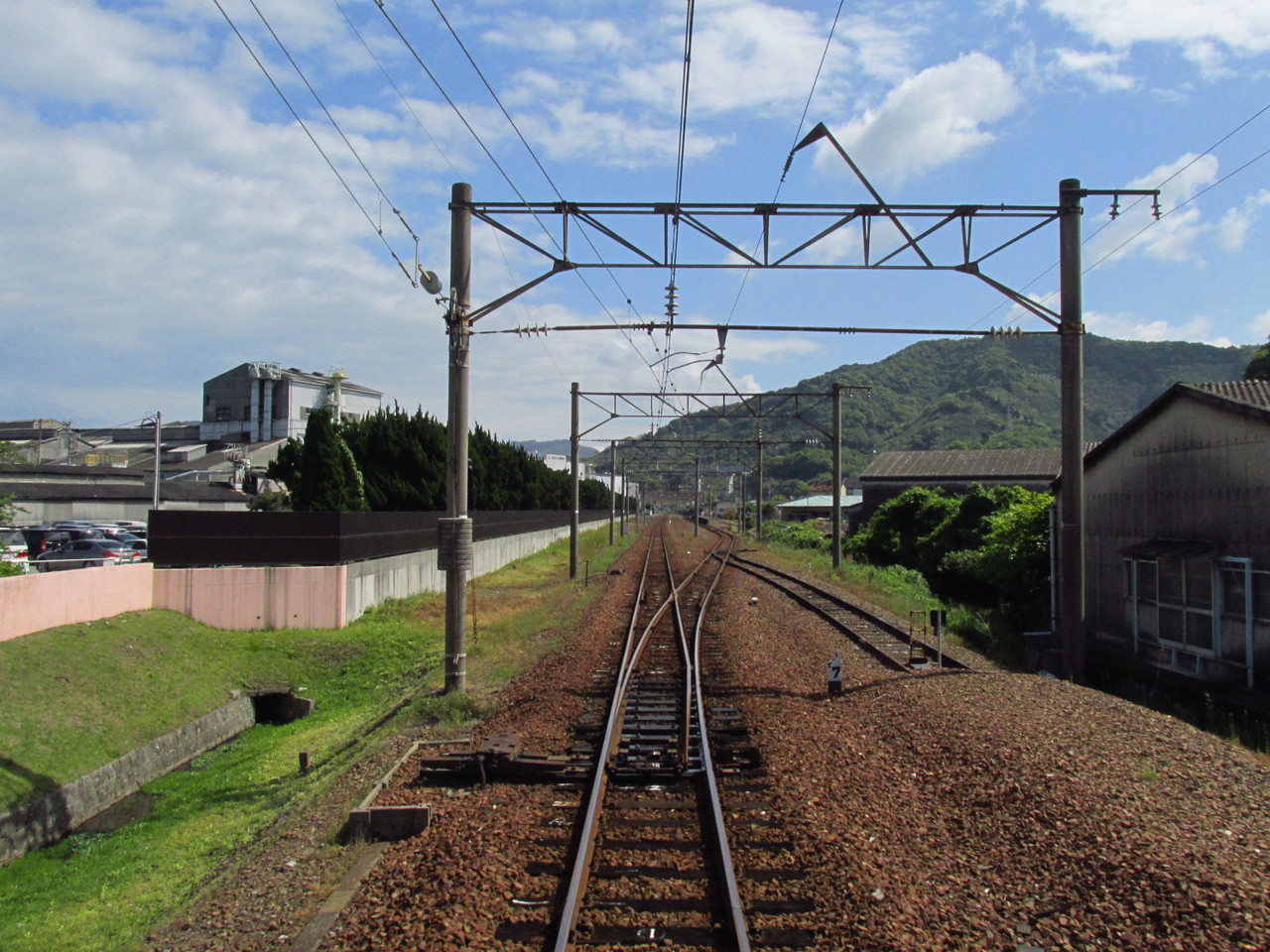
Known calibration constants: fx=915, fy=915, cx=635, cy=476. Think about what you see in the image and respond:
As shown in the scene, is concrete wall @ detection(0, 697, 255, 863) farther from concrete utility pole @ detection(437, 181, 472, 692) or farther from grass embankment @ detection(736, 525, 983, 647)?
grass embankment @ detection(736, 525, 983, 647)

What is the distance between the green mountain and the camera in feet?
407

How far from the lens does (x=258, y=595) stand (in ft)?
63.1

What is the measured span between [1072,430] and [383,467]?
2454 cm

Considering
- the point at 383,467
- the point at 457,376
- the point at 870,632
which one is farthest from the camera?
the point at 383,467

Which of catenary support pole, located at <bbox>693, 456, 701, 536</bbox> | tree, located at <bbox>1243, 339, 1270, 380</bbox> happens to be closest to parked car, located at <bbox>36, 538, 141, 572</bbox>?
catenary support pole, located at <bbox>693, 456, 701, 536</bbox>

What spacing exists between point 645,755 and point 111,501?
160 feet

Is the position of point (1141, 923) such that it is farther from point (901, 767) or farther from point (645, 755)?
point (645, 755)

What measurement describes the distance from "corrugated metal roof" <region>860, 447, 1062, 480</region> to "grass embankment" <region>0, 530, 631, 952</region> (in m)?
34.7

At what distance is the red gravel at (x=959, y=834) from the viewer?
5.13 metres

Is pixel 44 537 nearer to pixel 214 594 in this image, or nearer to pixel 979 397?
pixel 214 594

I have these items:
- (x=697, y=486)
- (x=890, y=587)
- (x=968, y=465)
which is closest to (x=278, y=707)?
(x=890, y=587)

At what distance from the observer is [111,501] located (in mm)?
48531

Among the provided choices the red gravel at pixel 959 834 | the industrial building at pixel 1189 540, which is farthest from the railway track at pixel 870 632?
the industrial building at pixel 1189 540

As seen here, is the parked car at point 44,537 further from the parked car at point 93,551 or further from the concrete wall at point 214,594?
the concrete wall at point 214,594
